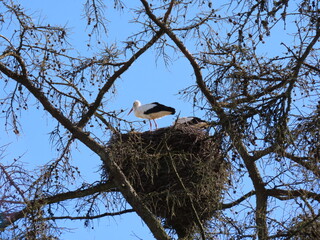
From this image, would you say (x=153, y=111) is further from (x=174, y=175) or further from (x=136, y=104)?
(x=174, y=175)

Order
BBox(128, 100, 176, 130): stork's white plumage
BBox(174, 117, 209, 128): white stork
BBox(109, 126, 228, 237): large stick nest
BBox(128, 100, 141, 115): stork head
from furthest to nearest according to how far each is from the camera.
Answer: BBox(128, 100, 141, 115): stork head → BBox(128, 100, 176, 130): stork's white plumage → BBox(174, 117, 209, 128): white stork → BBox(109, 126, 228, 237): large stick nest

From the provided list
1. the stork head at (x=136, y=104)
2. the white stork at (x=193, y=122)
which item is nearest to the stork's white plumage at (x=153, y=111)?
the stork head at (x=136, y=104)

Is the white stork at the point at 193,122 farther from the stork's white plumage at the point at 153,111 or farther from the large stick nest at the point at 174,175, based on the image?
the stork's white plumage at the point at 153,111

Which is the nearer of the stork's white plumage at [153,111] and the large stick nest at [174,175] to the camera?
the large stick nest at [174,175]

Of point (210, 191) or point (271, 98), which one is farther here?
point (210, 191)

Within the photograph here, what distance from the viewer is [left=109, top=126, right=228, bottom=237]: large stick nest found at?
927 centimetres

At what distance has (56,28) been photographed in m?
9.37

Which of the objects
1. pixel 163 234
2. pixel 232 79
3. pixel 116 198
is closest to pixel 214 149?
pixel 232 79

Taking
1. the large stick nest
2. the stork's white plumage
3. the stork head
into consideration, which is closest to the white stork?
the large stick nest

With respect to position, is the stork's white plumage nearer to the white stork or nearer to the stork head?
the stork head

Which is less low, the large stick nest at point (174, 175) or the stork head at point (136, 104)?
the stork head at point (136, 104)

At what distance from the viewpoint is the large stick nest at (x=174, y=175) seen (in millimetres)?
9273

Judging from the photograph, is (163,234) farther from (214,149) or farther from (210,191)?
(214,149)

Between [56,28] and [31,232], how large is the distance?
10.3 feet
